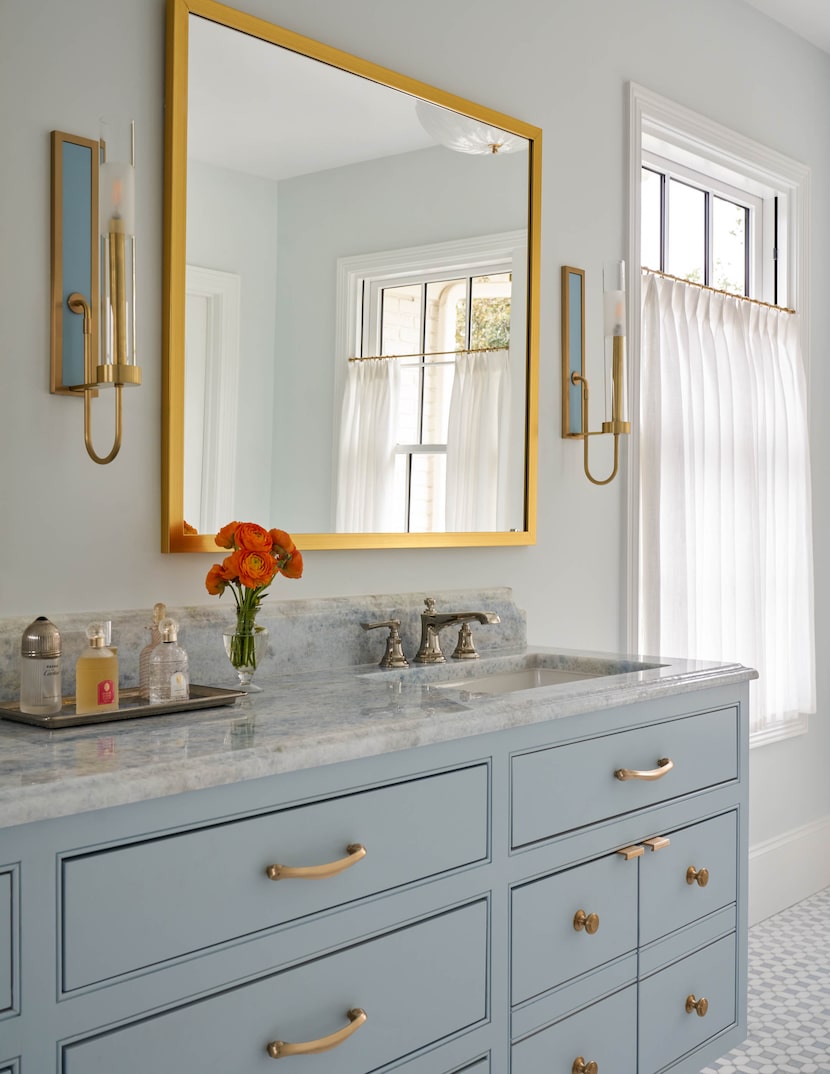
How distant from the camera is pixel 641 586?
296 centimetres

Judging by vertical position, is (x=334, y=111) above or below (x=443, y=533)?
above

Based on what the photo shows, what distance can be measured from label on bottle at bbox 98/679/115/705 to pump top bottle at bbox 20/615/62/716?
0.19ft

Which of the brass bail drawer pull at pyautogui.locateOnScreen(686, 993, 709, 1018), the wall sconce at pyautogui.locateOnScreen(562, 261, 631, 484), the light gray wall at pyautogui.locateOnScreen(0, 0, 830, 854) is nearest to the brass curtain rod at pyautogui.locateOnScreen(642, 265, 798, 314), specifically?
the light gray wall at pyautogui.locateOnScreen(0, 0, 830, 854)

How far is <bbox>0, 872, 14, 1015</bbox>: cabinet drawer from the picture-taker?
1.10 metres

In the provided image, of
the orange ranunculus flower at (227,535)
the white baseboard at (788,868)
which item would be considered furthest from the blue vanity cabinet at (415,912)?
the white baseboard at (788,868)

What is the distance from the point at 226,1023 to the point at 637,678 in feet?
3.26

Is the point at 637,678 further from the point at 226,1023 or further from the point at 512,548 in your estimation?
the point at 226,1023

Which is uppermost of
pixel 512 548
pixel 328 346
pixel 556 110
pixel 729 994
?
pixel 556 110

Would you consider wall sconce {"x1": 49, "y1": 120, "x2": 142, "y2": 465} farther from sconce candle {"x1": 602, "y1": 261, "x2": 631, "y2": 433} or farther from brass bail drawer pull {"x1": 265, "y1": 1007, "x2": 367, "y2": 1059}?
sconce candle {"x1": 602, "y1": 261, "x2": 631, "y2": 433}

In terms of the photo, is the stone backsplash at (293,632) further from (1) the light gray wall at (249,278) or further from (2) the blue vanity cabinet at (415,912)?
(2) the blue vanity cabinet at (415,912)

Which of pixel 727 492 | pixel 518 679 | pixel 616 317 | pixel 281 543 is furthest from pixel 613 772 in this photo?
pixel 727 492

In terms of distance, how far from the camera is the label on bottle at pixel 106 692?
59.7 inches

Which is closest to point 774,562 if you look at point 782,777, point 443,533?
point 782,777

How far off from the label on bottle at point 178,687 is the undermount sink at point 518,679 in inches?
28.7
